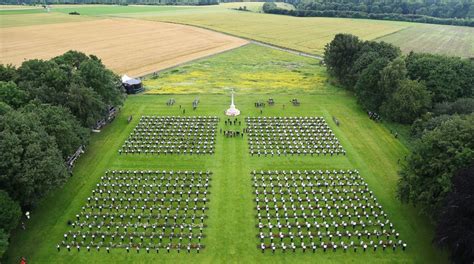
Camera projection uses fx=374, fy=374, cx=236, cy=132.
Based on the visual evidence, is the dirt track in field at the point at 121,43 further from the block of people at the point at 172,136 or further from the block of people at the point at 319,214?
the block of people at the point at 319,214

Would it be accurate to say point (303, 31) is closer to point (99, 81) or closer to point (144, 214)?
point (99, 81)

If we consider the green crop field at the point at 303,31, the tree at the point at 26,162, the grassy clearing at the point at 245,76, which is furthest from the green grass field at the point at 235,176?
the green crop field at the point at 303,31

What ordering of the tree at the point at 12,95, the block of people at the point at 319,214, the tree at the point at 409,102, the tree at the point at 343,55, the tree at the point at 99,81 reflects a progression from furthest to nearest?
the tree at the point at 343,55 → the tree at the point at 99,81 → the tree at the point at 409,102 → the tree at the point at 12,95 → the block of people at the point at 319,214

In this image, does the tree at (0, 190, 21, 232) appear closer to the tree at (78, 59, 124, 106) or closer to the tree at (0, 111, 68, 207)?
the tree at (0, 111, 68, 207)

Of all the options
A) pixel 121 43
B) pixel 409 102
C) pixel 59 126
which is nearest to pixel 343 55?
pixel 409 102

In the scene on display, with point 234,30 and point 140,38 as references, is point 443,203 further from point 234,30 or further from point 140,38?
point 234,30

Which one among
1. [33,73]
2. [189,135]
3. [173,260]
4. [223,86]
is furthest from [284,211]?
[223,86]
